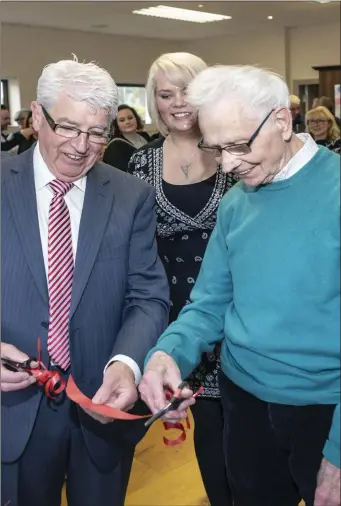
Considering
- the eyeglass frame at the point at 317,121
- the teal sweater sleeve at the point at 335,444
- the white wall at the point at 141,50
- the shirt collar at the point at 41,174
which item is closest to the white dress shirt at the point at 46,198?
the shirt collar at the point at 41,174

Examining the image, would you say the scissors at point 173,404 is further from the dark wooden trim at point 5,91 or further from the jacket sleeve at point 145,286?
the dark wooden trim at point 5,91

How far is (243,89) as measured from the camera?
1184 millimetres

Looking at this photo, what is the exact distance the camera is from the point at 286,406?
1.33m

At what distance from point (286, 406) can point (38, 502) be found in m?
0.71

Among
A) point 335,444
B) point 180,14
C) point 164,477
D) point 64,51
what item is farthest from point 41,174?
point 64,51

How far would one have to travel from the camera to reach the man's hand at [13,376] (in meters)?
1.40

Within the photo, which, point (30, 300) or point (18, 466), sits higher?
point (30, 300)

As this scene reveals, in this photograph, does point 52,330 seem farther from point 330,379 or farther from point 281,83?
point 281,83

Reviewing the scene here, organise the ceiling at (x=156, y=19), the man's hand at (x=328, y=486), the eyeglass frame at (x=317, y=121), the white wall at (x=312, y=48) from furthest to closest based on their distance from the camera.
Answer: the white wall at (x=312, y=48) < the ceiling at (x=156, y=19) < the eyeglass frame at (x=317, y=121) < the man's hand at (x=328, y=486)

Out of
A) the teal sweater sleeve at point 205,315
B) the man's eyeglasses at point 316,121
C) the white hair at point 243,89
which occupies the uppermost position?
the man's eyeglasses at point 316,121

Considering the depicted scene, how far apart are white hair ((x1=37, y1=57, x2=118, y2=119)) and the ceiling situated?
7536 millimetres

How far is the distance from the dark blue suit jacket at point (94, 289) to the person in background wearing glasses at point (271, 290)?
0.18 metres

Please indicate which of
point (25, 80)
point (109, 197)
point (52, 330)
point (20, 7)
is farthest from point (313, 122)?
point (25, 80)

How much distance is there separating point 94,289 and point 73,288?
2.2 inches
